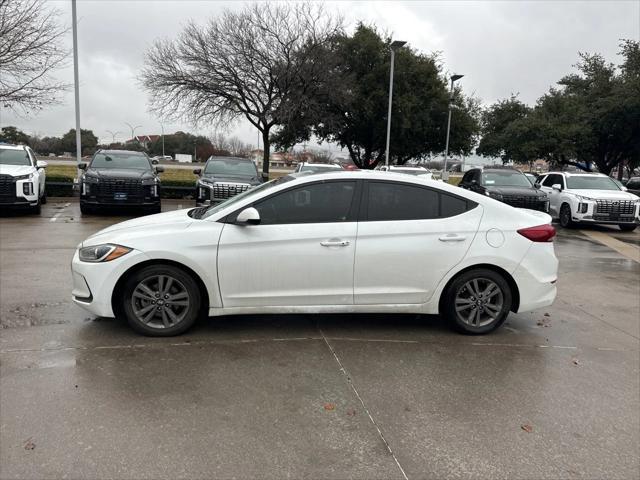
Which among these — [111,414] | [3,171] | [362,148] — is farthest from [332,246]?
[362,148]

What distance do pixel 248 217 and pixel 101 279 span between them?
1.37m

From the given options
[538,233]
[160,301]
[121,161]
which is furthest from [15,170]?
[538,233]

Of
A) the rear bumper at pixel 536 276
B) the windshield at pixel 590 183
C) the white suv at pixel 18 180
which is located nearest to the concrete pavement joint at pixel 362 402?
the rear bumper at pixel 536 276

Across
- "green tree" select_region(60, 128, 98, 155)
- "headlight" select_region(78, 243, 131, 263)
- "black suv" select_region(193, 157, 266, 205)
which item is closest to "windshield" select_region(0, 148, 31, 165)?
"black suv" select_region(193, 157, 266, 205)

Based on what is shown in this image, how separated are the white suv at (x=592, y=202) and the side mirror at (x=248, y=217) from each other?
12638 millimetres

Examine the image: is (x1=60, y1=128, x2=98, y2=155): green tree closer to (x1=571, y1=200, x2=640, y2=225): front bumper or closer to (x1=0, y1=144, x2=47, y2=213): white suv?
(x1=0, y1=144, x2=47, y2=213): white suv

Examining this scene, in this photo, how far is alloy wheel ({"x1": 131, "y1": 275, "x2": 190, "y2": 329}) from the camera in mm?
4523

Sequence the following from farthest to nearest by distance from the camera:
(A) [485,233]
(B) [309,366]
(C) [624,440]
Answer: (A) [485,233]
(B) [309,366]
(C) [624,440]

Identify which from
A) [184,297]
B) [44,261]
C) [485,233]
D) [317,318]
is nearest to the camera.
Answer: [184,297]

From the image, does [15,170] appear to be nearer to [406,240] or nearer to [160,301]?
[160,301]

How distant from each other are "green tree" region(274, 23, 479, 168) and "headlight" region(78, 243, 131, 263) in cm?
2311

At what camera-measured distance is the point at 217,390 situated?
367 centimetres

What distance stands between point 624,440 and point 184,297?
345 cm

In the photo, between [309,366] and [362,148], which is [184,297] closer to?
[309,366]
